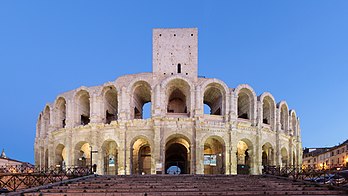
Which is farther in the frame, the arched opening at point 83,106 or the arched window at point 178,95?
the arched opening at point 83,106

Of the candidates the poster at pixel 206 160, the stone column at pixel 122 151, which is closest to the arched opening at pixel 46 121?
the stone column at pixel 122 151

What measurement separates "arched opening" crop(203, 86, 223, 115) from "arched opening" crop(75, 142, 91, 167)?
662 inches

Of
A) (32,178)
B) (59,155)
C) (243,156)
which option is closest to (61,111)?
(59,155)

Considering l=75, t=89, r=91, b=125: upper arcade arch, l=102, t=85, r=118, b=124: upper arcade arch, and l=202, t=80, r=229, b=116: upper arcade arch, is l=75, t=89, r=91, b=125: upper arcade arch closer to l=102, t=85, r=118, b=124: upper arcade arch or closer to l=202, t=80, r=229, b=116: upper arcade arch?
l=102, t=85, r=118, b=124: upper arcade arch

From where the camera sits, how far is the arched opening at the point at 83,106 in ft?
143

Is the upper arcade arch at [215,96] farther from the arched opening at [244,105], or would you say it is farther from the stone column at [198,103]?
the arched opening at [244,105]

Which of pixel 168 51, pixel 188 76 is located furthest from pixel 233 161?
pixel 168 51

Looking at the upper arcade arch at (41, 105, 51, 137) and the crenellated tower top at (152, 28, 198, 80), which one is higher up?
the crenellated tower top at (152, 28, 198, 80)

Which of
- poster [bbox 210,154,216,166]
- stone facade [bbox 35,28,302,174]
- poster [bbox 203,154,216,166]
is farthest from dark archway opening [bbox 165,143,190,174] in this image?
poster [bbox 210,154,216,166]

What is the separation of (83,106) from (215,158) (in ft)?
59.5

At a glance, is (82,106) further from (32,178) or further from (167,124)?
(32,178)

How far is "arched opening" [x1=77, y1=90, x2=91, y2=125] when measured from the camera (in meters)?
43.5

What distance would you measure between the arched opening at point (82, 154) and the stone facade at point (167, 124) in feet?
0.39

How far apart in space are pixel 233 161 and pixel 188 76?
457 inches
